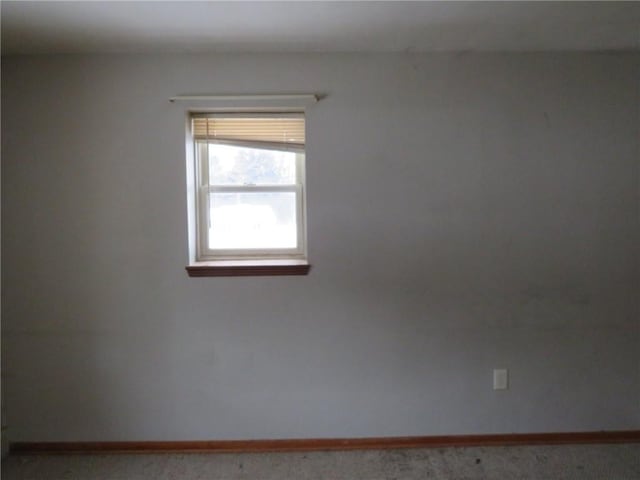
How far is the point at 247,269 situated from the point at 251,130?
829 millimetres

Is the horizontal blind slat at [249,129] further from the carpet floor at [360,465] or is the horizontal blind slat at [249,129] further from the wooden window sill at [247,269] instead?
the carpet floor at [360,465]

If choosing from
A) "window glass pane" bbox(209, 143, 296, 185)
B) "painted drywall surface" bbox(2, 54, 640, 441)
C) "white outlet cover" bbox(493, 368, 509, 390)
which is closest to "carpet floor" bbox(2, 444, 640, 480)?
"painted drywall surface" bbox(2, 54, 640, 441)

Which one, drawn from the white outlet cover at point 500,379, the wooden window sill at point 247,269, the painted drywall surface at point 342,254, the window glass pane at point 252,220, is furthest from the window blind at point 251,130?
the white outlet cover at point 500,379

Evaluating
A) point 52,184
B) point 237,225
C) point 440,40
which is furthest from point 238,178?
point 440,40

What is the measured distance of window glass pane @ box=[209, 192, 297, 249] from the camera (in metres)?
2.08

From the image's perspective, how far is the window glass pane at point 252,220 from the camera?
208cm

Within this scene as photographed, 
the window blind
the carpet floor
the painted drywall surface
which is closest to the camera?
the carpet floor

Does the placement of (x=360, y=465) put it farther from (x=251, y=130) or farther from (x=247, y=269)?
(x=251, y=130)

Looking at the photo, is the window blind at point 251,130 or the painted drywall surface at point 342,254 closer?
the painted drywall surface at point 342,254

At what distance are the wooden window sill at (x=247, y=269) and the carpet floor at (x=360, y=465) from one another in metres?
1.03

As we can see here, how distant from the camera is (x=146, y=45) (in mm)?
1858

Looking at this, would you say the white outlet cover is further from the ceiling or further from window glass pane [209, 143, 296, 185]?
the ceiling

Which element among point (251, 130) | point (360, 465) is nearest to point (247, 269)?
point (251, 130)

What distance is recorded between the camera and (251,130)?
2.05 meters
